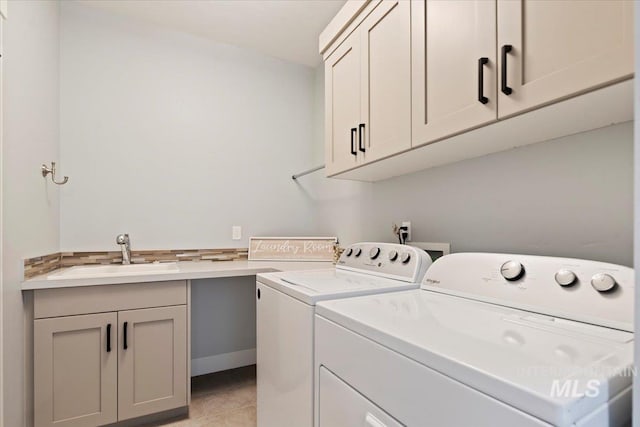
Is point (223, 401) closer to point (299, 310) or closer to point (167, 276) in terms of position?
point (167, 276)

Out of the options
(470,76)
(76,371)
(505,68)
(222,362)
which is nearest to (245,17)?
(470,76)

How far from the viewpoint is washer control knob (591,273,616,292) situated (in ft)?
2.60

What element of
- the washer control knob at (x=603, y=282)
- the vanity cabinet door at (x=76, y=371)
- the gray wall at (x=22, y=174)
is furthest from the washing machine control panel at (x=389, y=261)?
the gray wall at (x=22, y=174)

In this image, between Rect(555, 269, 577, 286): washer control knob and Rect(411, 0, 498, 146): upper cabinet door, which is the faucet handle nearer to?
Rect(411, 0, 498, 146): upper cabinet door

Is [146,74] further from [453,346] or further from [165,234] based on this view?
[453,346]

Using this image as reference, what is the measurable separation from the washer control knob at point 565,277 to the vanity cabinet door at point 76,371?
195cm

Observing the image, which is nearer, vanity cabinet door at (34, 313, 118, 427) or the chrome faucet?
vanity cabinet door at (34, 313, 118, 427)

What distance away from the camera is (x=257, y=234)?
2.67 meters

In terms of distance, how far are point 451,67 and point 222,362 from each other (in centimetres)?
248

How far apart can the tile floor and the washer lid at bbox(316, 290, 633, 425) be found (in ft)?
4.37

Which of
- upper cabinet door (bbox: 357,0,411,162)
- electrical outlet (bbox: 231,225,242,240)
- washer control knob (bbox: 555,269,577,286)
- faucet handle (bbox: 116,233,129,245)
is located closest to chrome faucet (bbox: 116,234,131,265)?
faucet handle (bbox: 116,233,129,245)

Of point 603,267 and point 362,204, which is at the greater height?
point 362,204

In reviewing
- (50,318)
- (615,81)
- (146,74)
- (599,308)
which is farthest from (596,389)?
(146,74)

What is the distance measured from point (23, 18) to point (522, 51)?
2.13m
